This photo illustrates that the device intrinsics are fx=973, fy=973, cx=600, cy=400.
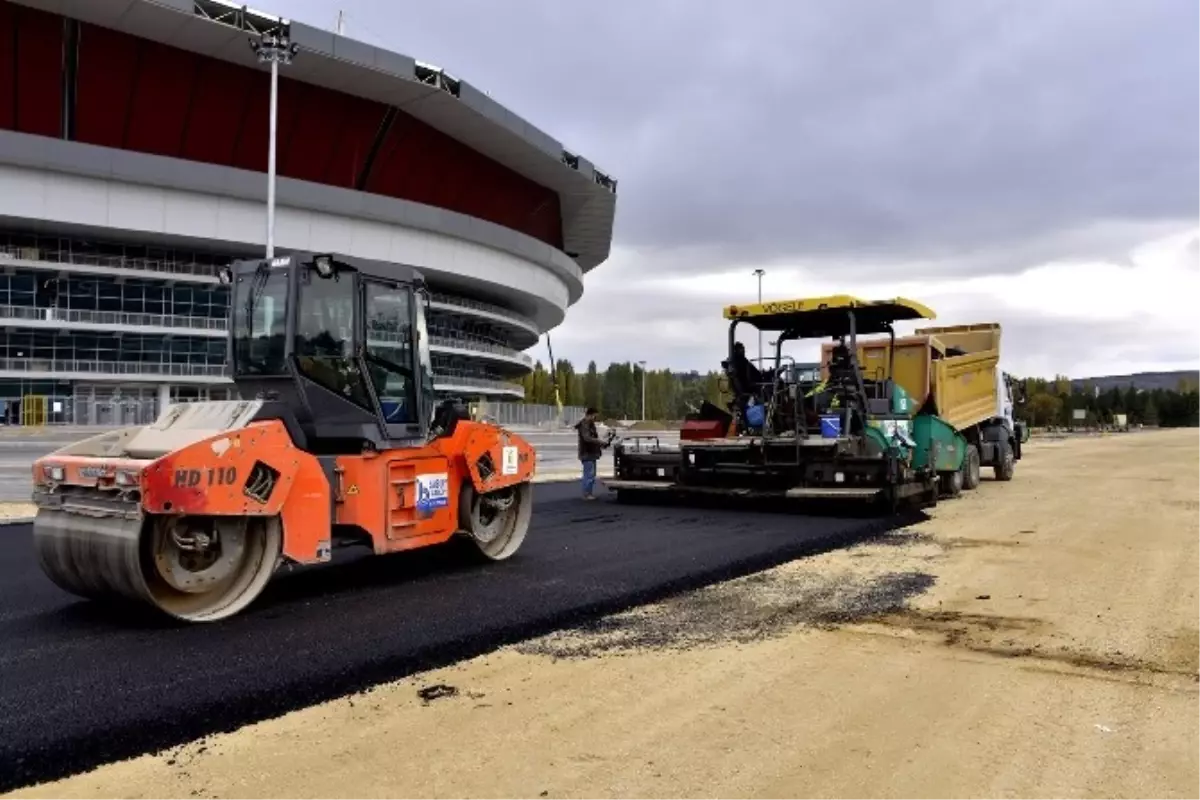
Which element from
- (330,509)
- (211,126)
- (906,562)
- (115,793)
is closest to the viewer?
(115,793)

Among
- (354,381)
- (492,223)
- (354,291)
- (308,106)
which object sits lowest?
(354,381)

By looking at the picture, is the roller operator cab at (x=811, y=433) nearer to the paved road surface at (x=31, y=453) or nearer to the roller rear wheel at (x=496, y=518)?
the paved road surface at (x=31, y=453)

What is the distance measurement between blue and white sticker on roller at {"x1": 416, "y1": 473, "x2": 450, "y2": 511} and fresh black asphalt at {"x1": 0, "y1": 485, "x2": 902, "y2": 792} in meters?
0.64

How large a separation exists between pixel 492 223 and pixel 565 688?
48.9 meters

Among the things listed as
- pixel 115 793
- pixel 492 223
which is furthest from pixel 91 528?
pixel 492 223

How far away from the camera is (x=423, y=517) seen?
773 cm

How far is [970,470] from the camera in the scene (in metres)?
17.6

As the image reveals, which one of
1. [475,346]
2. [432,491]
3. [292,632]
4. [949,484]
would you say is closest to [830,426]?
[949,484]

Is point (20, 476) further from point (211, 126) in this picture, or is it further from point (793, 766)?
point (211, 126)

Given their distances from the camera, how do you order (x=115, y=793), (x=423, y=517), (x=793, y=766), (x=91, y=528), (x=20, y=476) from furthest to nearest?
1. (x=20, y=476)
2. (x=423, y=517)
3. (x=91, y=528)
4. (x=793, y=766)
5. (x=115, y=793)

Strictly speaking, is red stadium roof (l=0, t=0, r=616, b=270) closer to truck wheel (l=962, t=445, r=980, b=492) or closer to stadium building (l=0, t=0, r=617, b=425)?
stadium building (l=0, t=0, r=617, b=425)

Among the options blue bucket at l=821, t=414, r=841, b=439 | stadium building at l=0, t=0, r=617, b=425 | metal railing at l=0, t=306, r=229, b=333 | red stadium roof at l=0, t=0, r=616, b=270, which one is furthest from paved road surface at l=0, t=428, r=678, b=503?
red stadium roof at l=0, t=0, r=616, b=270

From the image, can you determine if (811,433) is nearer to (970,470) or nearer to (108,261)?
(970,470)

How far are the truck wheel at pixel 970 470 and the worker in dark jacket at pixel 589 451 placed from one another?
21.7ft
